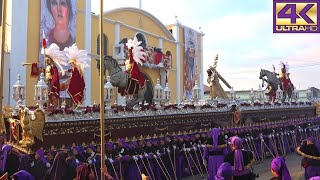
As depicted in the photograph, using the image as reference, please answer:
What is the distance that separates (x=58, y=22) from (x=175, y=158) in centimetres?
1153

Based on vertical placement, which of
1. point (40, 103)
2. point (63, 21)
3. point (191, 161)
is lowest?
point (191, 161)

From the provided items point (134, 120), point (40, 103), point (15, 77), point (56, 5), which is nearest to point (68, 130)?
point (40, 103)

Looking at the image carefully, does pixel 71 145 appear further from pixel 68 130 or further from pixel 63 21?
pixel 63 21

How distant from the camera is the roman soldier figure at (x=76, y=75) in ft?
29.0

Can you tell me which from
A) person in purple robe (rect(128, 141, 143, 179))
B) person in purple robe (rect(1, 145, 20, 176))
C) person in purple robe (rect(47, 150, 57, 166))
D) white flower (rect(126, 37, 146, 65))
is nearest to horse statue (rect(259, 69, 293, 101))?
white flower (rect(126, 37, 146, 65))

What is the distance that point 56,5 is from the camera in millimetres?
18797

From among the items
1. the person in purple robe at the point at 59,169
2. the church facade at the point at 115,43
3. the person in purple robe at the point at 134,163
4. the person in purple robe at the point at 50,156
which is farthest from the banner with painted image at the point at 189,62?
the person in purple robe at the point at 59,169

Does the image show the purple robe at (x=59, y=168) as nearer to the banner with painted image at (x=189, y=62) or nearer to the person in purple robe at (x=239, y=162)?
the person in purple robe at (x=239, y=162)

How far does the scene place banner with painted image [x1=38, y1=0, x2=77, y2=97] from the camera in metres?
18.3

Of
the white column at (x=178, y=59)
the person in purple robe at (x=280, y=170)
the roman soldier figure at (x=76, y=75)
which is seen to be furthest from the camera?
the white column at (x=178, y=59)

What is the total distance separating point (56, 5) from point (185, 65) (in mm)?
14160

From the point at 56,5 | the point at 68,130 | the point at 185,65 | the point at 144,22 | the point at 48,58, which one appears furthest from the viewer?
the point at 185,65

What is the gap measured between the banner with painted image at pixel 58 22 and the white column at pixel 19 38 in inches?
33.0

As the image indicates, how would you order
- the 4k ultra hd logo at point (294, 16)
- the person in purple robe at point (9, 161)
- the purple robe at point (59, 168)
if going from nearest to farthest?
the purple robe at point (59, 168), the person in purple robe at point (9, 161), the 4k ultra hd logo at point (294, 16)
